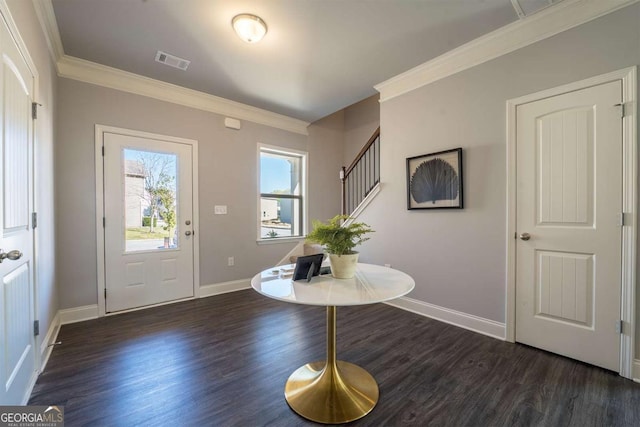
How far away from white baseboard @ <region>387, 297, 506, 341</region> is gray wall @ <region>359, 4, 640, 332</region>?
6 centimetres

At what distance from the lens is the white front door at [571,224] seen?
1902 mm

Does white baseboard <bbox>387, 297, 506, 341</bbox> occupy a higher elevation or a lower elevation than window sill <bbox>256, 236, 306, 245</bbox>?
lower

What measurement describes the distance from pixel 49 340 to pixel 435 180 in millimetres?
3852

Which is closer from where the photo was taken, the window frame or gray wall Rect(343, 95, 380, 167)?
the window frame

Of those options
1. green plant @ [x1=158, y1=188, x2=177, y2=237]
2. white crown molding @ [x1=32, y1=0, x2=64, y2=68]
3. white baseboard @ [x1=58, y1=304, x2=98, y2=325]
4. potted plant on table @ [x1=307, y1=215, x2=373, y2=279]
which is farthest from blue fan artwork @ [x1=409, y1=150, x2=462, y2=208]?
white baseboard @ [x1=58, y1=304, x2=98, y2=325]

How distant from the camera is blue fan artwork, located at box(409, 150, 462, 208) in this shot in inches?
107

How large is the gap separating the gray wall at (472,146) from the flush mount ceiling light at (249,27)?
1.75 meters

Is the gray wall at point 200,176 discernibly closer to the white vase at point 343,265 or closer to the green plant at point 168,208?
the green plant at point 168,208

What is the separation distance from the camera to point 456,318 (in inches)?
108

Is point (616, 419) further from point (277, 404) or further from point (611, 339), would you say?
point (277, 404)

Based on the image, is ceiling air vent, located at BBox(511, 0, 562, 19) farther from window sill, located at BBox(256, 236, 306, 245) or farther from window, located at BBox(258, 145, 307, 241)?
window sill, located at BBox(256, 236, 306, 245)

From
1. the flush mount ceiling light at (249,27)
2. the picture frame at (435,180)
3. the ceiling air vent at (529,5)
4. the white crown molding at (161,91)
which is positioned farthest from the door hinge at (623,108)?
the white crown molding at (161,91)

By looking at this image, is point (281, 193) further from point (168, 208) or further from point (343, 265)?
point (343, 265)

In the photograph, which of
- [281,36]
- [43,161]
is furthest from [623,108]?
[43,161]
